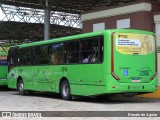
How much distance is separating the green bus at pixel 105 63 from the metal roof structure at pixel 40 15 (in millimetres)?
17855

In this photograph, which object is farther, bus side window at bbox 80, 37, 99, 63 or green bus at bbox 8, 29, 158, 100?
bus side window at bbox 80, 37, 99, 63

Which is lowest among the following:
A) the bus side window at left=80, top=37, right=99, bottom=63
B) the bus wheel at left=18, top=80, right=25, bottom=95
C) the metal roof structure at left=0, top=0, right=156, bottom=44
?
the bus wheel at left=18, top=80, right=25, bottom=95

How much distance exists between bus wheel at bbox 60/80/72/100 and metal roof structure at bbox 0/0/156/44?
1782cm

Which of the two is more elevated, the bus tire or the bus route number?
the bus route number

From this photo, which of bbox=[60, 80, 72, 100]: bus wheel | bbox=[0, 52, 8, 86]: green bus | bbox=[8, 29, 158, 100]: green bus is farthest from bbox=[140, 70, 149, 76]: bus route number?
bbox=[0, 52, 8, 86]: green bus

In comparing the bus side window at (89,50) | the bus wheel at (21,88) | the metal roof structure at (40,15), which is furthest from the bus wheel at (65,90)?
the metal roof structure at (40,15)

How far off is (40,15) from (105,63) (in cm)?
3274

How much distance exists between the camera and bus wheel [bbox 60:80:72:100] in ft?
66.8

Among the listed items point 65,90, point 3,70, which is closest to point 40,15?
point 3,70

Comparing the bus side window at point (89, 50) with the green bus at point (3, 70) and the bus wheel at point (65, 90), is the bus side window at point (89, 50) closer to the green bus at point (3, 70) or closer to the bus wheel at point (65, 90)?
the bus wheel at point (65, 90)

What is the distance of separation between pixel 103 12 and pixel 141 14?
3819mm

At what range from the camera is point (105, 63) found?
58.1 feet

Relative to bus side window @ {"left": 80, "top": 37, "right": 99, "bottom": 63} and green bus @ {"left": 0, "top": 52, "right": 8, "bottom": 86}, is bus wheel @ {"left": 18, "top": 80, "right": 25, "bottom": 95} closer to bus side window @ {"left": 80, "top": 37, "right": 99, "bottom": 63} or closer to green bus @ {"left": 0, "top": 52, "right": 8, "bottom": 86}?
green bus @ {"left": 0, "top": 52, "right": 8, "bottom": 86}

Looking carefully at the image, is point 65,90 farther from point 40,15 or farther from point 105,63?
point 40,15
